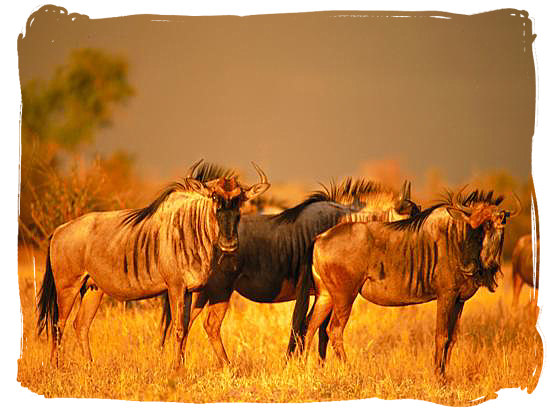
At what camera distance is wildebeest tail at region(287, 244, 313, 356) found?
8.03m

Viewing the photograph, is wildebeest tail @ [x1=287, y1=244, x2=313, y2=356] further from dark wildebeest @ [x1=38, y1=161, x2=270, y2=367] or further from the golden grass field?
dark wildebeest @ [x1=38, y1=161, x2=270, y2=367]

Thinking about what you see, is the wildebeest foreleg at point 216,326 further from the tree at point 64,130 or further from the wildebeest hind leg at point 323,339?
the tree at point 64,130

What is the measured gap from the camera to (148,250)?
7801 mm

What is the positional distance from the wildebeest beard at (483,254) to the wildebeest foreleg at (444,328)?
0.91ft

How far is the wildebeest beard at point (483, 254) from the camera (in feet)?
24.0

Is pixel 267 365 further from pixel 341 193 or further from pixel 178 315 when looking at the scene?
pixel 341 193

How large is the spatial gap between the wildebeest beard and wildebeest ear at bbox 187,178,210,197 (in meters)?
2.03

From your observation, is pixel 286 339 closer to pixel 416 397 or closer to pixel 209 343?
pixel 209 343

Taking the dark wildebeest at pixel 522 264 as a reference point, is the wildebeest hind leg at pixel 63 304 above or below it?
below

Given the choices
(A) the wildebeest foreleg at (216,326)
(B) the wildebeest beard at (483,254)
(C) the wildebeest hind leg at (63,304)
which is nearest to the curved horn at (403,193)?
(B) the wildebeest beard at (483,254)

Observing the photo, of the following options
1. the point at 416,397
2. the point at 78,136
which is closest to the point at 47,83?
the point at 78,136

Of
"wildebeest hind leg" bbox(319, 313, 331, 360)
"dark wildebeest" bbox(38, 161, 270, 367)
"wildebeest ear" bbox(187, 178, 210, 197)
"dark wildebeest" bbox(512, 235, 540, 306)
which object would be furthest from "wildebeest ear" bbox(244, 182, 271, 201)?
"dark wildebeest" bbox(512, 235, 540, 306)

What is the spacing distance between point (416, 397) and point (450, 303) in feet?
2.52

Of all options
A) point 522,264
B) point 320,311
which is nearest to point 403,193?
point 320,311
